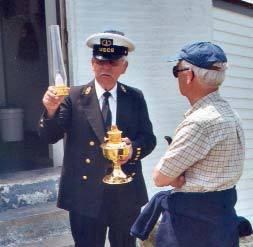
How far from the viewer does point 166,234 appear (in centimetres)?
232

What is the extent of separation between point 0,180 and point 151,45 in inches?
75.7

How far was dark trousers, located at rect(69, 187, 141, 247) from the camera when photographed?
8.91 ft

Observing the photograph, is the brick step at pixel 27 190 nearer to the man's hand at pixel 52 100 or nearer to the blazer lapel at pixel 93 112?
the blazer lapel at pixel 93 112

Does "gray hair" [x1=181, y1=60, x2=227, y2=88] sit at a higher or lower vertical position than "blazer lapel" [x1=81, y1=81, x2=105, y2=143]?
higher

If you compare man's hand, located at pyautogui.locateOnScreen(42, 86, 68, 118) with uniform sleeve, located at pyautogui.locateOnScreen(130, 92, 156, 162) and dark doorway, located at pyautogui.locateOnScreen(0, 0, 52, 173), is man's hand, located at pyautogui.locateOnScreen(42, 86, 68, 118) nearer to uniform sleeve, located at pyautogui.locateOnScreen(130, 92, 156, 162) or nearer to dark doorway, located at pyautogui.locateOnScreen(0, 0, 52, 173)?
uniform sleeve, located at pyautogui.locateOnScreen(130, 92, 156, 162)

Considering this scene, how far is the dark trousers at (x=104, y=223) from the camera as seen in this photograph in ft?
8.91

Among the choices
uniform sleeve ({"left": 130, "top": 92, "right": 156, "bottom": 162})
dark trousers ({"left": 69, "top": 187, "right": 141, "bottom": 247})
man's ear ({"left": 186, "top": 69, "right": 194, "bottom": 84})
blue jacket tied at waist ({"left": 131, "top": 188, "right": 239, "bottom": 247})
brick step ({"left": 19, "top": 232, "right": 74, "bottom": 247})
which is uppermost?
man's ear ({"left": 186, "top": 69, "right": 194, "bottom": 84})

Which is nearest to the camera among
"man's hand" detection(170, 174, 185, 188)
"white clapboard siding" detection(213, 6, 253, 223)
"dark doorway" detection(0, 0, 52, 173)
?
"man's hand" detection(170, 174, 185, 188)

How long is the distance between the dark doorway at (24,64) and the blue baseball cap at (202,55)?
395cm

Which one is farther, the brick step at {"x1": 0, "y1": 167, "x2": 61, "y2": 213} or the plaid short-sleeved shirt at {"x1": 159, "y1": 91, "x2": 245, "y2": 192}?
the brick step at {"x1": 0, "y1": 167, "x2": 61, "y2": 213}

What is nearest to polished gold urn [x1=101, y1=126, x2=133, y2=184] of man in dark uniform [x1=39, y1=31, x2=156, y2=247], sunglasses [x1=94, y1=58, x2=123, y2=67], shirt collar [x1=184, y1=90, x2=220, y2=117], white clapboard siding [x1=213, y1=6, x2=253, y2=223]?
man in dark uniform [x1=39, y1=31, x2=156, y2=247]

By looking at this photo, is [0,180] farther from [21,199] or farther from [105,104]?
[105,104]

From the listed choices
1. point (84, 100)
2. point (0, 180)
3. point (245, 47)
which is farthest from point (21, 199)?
point (245, 47)

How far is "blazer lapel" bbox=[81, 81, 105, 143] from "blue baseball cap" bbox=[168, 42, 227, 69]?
673 millimetres
